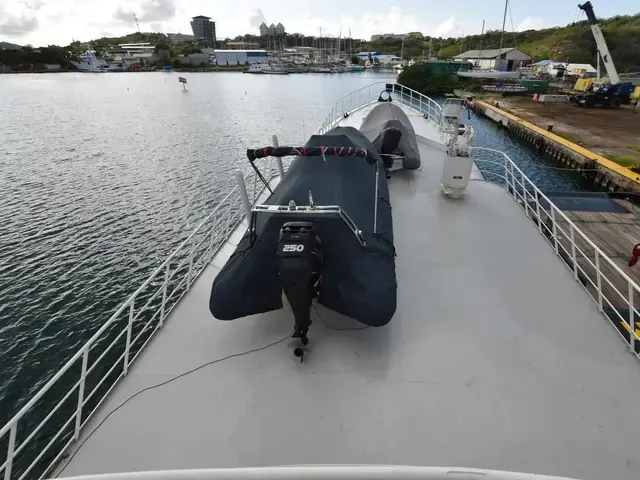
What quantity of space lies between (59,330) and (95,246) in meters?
4.75

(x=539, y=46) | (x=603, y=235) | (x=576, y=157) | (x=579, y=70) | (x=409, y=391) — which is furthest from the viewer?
(x=539, y=46)

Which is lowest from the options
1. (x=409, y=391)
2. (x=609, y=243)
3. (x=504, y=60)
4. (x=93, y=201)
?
(x=609, y=243)

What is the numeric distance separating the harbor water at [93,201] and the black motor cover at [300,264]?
24.2ft

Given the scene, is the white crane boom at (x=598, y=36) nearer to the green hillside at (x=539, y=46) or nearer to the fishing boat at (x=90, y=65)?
the green hillside at (x=539, y=46)

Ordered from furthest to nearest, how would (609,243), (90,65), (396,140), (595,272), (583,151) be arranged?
1. (90,65)
2. (583,151)
3. (609,243)
4. (595,272)
5. (396,140)

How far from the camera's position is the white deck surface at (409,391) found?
3.28m

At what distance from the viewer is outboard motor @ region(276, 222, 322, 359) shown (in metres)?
3.56

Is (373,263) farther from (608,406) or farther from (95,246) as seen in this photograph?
(95,246)

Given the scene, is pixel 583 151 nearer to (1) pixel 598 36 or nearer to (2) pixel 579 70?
(1) pixel 598 36

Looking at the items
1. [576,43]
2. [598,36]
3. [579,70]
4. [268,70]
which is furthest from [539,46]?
[268,70]

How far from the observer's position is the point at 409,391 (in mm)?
3871

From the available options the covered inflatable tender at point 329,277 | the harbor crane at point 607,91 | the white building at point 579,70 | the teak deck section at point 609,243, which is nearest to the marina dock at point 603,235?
the teak deck section at point 609,243

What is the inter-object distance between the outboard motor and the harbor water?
737 centimetres

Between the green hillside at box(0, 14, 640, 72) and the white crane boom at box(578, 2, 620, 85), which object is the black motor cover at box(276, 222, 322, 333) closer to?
the white crane boom at box(578, 2, 620, 85)
